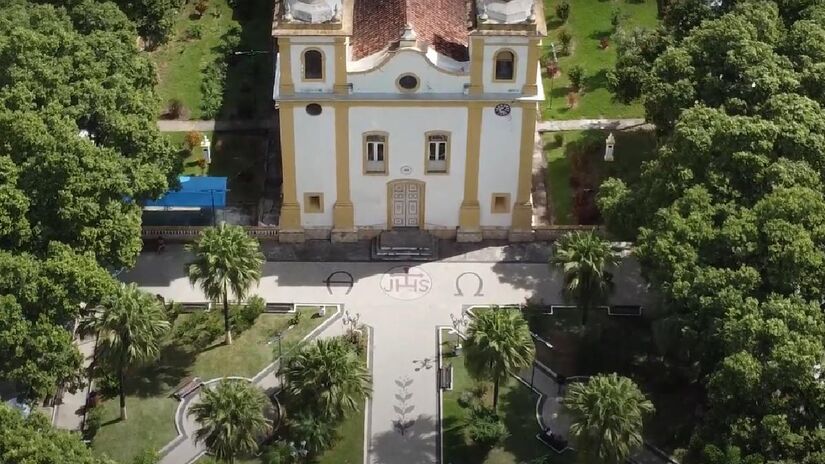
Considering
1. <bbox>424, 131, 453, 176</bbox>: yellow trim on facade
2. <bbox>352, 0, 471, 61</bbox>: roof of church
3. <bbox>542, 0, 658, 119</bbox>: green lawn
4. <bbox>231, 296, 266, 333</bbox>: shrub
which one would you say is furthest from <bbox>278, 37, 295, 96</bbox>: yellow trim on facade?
<bbox>542, 0, 658, 119</bbox>: green lawn

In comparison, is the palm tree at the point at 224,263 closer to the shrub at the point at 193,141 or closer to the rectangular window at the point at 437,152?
the rectangular window at the point at 437,152

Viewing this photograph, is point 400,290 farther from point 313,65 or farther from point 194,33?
point 194,33

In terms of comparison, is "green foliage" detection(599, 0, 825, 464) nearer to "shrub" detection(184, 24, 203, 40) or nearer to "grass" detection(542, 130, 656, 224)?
"grass" detection(542, 130, 656, 224)

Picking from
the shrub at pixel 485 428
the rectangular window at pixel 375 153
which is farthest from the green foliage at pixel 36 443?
the rectangular window at pixel 375 153

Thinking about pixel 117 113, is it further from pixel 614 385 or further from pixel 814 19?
pixel 814 19

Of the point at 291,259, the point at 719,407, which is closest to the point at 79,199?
the point at 291,259

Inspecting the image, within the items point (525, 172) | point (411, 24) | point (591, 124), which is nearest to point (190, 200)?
point (411, 24)
